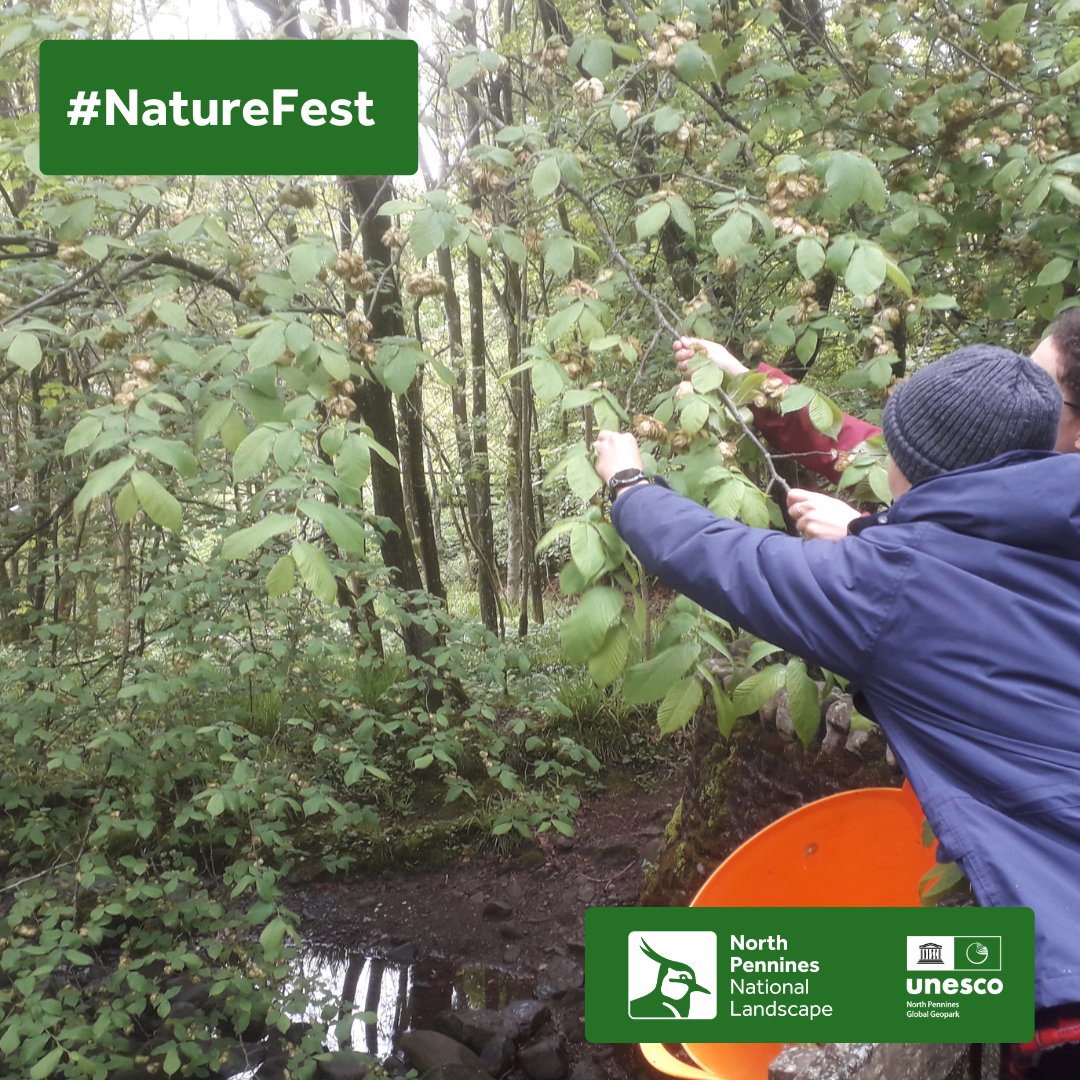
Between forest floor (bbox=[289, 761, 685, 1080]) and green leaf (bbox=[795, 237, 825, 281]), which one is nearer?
green leaf (bbox=[795, 237, 825, 281])

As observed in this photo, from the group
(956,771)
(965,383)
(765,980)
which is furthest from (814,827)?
(965,383)

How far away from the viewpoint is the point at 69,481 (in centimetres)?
302

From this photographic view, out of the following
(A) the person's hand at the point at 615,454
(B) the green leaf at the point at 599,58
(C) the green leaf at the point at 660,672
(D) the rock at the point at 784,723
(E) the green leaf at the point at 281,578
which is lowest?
(D) the rock at the point at 784,723

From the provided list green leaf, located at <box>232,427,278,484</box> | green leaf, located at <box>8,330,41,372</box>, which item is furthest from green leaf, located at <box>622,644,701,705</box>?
green leaf, located at <box>8,330,41,372</box>

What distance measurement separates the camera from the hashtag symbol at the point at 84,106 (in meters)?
2.08

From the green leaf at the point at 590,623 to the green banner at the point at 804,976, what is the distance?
60 centimetres

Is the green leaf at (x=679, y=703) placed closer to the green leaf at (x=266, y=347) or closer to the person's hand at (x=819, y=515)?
the person's hand at (x=819, y=515)

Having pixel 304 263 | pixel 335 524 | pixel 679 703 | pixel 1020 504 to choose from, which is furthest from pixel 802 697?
pixel 304 263

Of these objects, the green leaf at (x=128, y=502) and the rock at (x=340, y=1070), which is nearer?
the green leaf at (x=128, y=502)

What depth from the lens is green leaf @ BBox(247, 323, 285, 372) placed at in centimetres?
170

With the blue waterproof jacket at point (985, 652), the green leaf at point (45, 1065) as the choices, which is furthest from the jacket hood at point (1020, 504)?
the green leaf at point (45, 1065)

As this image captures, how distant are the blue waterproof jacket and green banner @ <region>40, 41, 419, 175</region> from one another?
62.6 inches

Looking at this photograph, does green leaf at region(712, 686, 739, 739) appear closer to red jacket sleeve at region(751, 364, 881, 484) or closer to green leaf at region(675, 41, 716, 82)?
red jacket sleeve at region(751, 364, 881, 484)

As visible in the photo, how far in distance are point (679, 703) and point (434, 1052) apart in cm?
251
